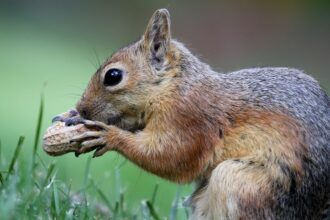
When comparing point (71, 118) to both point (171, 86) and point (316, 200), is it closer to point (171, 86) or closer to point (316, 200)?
point (171, 86)

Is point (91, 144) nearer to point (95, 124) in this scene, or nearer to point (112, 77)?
point (95, 124)

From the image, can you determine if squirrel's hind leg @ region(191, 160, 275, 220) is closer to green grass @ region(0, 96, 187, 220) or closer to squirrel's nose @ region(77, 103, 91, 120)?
green grass @ region(0, 96, 187, 220)

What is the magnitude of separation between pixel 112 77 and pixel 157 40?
39 cm

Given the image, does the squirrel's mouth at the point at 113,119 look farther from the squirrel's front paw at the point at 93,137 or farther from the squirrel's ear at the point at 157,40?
the squirrel's ear at the point at 157,40

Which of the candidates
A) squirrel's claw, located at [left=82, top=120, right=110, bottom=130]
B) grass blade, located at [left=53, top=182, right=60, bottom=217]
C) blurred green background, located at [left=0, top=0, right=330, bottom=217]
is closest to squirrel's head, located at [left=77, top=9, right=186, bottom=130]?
squirrel's claw, located at [left=82, top=120, right=110, bottom=130]

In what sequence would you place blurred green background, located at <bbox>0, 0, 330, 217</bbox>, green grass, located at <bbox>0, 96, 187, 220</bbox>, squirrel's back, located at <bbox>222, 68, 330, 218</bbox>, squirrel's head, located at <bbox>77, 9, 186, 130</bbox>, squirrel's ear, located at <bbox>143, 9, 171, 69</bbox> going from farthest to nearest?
blurred green background, located at <bbox>0, 0, 330, 217</bbox> → squirrel's ear, located at <bbox>143, 9, 171, 69</bbox> → squirrel's head, located at <bbox>77, 9, 186, 130</bbox> → squirrel's back, located at <bbox>222, 68, 330, 218</bbox> → green grass, located at <bbox>0, 96, 187, 220</bbox>

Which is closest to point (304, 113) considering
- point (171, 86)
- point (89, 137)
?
point (171, 86)

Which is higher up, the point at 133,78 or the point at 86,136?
the point at 133,78

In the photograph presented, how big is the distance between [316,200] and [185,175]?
2.44 feet

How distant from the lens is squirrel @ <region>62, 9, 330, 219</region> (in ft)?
14.8

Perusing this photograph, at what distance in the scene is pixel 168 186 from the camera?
788 centimetres

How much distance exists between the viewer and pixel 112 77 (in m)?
5.01

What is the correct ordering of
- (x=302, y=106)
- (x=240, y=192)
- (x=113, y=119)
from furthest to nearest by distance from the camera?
(x=113, y=119) → (x=302, y=106) → (x=240, y=192)

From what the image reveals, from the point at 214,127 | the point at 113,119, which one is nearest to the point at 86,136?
the point at 113,119
